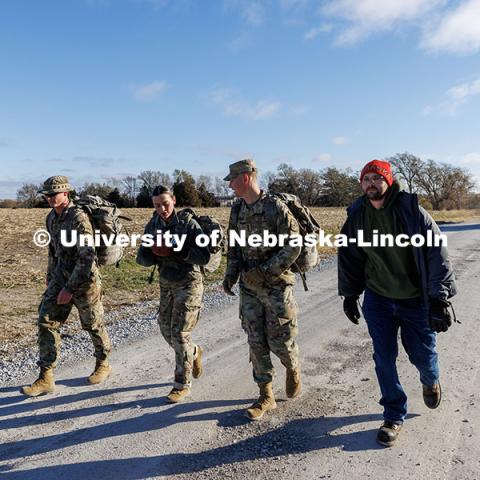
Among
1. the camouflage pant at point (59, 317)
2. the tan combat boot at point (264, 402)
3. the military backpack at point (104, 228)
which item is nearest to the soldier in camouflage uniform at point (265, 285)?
the tan combat boot at point (264, 402)

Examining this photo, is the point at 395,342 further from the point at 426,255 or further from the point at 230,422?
the point at 230,422

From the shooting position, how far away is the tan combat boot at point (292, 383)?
436 centimetres

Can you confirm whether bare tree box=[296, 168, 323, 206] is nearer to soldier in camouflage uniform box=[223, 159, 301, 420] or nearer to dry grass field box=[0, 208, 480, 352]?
dry grass field box=[0, 208, 480, 352]

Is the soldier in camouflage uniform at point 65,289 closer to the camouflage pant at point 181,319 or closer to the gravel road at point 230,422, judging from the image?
the gravel road at point 230,422

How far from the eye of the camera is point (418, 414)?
13.1 ft

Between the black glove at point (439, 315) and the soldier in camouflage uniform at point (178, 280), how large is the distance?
2.06m

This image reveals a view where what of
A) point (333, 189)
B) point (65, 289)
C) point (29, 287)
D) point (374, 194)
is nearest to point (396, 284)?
point (374, 194)

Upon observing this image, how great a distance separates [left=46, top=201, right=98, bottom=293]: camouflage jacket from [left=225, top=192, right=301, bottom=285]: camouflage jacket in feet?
5.04

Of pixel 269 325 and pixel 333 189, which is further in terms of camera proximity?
pixel 333 189

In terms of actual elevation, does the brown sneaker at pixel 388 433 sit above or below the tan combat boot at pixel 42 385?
below

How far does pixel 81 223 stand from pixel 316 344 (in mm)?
3238

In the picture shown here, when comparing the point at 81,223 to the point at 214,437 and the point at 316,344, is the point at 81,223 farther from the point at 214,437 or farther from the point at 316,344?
the point at 316,344

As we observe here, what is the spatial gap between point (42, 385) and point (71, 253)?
4.40 ft

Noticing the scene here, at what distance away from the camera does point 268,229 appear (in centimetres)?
415
